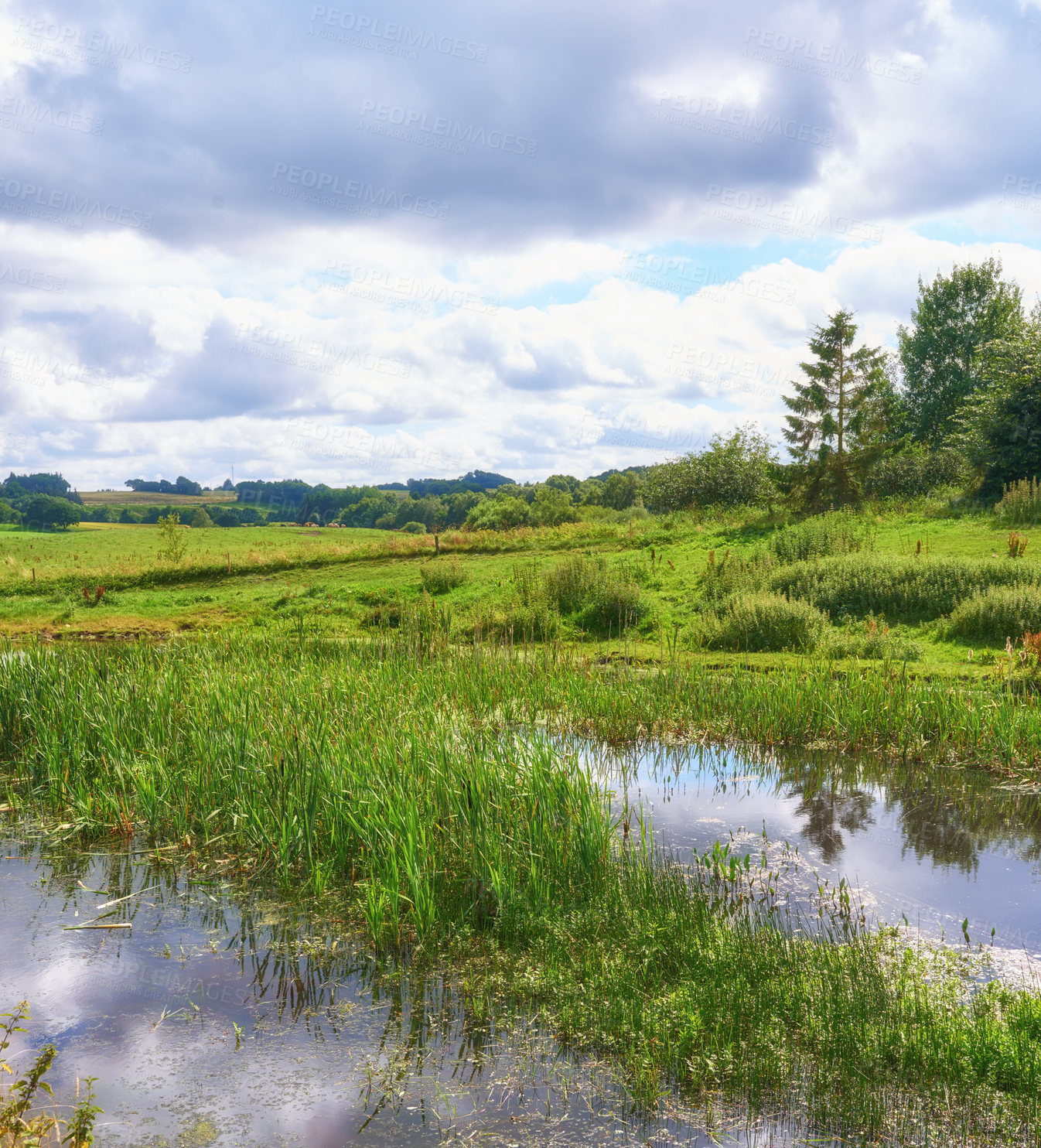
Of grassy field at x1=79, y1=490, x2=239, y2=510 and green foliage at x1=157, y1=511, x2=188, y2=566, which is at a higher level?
grassy field at x1=79, y1=490, x2=239, y2=510

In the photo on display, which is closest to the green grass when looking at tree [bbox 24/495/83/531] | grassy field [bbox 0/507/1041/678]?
grassy field [bbox 0/507/1041/678]

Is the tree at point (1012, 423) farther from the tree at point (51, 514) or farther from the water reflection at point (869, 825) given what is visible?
the tree at point (51, 514)

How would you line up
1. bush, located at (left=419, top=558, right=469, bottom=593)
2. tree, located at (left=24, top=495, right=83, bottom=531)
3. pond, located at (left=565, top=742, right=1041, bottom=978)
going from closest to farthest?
pond, located at (left=565, top=742, right=1041, bottom=978), bush, located at (left=419, top=558, right=469, bottom=593), tree, located at (left=24, top=495, right=83, bottom=531)

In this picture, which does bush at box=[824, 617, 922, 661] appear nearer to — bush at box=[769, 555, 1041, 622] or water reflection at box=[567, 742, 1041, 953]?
bush at box=[769, 555, 1041, 622]

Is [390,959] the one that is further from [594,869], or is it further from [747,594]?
[747,594]

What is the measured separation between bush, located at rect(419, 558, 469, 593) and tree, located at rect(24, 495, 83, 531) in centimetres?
6712

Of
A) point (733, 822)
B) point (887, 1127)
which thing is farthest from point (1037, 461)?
point (887, 1127)

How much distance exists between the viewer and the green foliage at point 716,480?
139ft

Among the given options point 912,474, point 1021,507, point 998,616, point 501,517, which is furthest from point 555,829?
point 501,517

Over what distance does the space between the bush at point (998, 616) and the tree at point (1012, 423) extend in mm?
15371

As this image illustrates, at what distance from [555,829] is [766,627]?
1179 cm

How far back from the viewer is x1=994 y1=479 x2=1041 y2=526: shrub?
953 inches

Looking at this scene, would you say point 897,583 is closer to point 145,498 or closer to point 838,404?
point 838,404

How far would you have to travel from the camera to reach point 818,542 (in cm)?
2322
